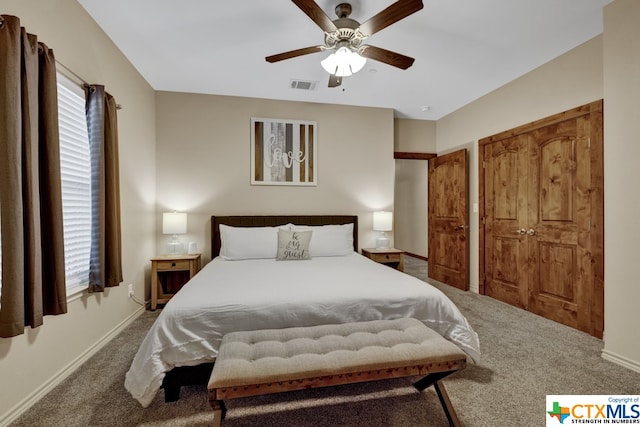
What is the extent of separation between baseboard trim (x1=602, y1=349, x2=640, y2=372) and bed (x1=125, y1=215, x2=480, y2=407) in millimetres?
1184

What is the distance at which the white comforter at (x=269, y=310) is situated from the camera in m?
1.65

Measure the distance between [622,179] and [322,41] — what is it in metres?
2.72

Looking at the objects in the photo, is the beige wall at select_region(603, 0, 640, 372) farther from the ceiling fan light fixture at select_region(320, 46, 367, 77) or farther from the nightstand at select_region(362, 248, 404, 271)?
the nightstand at select_region(362, 248, 404, 271)

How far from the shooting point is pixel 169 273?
3.55m

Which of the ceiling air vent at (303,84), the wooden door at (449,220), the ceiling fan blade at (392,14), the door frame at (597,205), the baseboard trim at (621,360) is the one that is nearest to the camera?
the ceiling fan blade at (392,14)

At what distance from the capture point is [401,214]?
7.56 metres

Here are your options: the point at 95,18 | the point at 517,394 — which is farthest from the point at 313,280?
the point at 95,18

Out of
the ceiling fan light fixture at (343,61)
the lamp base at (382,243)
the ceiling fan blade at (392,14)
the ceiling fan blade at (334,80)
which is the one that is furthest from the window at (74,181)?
the lamp base at (382,243)

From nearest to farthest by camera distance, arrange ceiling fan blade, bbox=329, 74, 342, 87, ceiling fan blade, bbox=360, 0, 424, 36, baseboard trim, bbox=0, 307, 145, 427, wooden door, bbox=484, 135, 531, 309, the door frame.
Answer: baseboard trim, bbox=0, 307, 145, 427, ceiling fan blade, bbox=360, 0, 424, 36, the door frame, ceiling fan blade, bbox=329, 74, 342, 87, wooden door, bbox=484, 135, 531, 309

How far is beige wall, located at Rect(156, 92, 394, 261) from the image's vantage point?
3.84m

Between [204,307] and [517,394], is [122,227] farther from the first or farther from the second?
[517,394]

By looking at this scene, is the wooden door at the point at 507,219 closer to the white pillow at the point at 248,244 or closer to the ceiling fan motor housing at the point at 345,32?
the ceiling fan motor housing at the point at 345,32

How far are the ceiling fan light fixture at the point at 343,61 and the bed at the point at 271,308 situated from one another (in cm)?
172

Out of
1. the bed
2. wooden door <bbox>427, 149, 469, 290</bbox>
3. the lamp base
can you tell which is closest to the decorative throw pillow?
the bed
